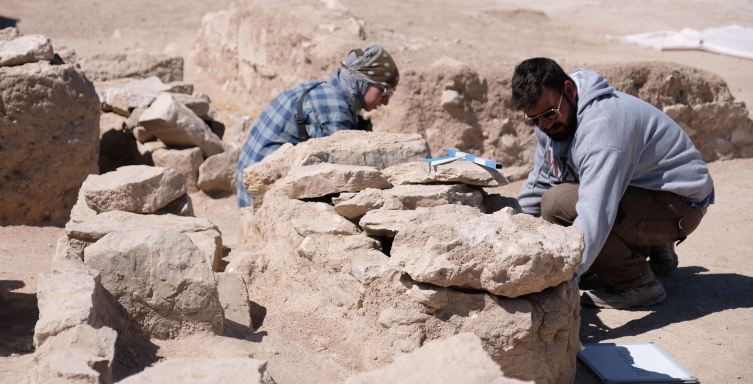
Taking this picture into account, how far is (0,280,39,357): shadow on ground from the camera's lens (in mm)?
2603

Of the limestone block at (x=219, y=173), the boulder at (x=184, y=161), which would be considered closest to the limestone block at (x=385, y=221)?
the limestone block at (x=219, y=173)

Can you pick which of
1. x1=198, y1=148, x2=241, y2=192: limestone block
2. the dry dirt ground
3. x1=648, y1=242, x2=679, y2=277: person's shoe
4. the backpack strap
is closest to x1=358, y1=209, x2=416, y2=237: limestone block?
the dry dirt ground

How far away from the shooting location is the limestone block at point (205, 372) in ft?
5.70

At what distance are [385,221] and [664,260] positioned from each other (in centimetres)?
216

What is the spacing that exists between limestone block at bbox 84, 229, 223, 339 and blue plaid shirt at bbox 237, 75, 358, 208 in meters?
1.52

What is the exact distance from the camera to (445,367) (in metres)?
1.73

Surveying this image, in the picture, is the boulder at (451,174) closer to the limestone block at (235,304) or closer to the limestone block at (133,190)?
the limestone block at (235,304)

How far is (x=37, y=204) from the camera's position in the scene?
481 centimetres

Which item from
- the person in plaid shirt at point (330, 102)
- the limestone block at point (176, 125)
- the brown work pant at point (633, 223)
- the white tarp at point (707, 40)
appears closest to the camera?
the brown work pant at point (633, 223)

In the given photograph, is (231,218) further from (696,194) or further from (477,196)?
(696,194)

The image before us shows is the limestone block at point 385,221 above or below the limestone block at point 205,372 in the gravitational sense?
above

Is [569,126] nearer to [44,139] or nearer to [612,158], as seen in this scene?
[612,158]

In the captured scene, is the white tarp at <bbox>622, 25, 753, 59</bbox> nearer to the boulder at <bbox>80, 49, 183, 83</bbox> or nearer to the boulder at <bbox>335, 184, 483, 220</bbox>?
the boulder at <bbox>80, 49, 183, 83</bbox>

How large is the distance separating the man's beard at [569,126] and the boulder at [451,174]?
375 millimetres
